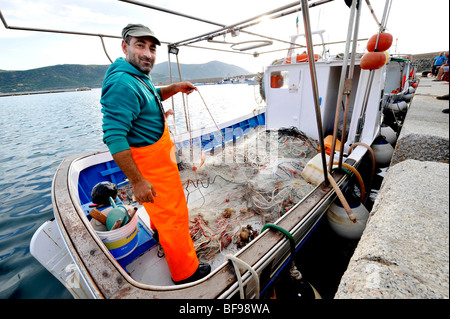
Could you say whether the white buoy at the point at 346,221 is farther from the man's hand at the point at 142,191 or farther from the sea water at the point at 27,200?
the man's hand at the point at 142,191

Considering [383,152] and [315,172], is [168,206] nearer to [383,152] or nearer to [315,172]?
[315,172]

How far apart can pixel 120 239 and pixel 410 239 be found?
2.40 meters

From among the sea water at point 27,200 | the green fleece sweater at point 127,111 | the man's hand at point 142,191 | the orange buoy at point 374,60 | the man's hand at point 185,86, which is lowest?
the sea water at point 27,200

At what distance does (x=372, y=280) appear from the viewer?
78 centimetres

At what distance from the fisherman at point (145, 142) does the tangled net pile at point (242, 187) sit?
75cm

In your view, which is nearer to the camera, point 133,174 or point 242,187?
point 133,174

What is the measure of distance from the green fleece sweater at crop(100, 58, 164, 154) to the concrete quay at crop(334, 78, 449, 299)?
1611 mm

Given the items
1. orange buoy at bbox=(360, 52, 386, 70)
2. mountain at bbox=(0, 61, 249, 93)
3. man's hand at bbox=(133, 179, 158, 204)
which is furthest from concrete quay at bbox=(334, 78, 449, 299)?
mountain at bbox=(0, 61, 249, 93)

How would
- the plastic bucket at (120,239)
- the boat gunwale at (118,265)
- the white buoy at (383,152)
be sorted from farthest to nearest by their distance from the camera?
the white buoy at (383,152) < the plastic bucket at (120,239) < the boat gunwale at (118,265)

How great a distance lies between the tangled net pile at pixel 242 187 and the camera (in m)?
2.83

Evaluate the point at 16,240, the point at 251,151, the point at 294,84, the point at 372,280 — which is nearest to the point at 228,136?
the point at 251,151

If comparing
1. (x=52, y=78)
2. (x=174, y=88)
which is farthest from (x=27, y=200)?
(x=52, y=78)

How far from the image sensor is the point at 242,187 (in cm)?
397

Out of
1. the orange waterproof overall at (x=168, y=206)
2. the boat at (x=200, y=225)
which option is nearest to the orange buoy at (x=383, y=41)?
the boat at (x=200, y=225)
